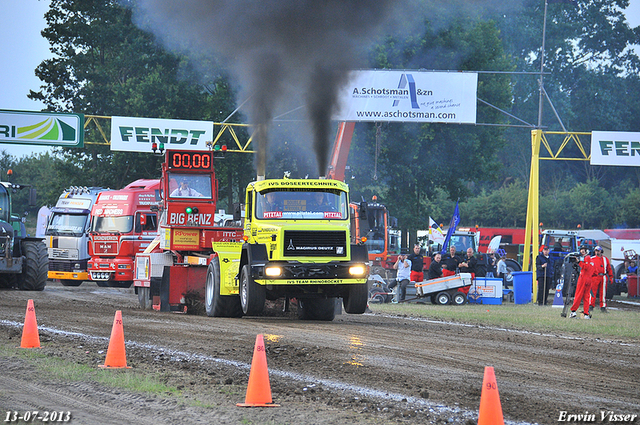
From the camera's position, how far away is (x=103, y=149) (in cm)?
4809

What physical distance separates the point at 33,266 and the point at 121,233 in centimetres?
331

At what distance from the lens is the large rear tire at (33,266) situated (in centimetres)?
2483

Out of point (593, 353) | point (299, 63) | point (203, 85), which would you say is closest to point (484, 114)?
point (203, 85)

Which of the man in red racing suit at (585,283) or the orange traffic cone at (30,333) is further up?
the man in red racing suit at (585,283)

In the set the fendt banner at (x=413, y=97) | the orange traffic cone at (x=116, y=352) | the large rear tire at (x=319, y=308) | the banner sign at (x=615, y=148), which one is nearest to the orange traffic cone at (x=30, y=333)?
the orange traffic cone at (x=116, y=352)

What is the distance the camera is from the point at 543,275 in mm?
26422

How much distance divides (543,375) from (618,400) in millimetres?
1623

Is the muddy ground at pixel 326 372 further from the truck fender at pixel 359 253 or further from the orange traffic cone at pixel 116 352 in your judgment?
the truck fender at pixel 359 253

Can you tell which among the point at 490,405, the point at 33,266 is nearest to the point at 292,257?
the point at 490,405

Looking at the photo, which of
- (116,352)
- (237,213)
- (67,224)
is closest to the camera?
(116,352)

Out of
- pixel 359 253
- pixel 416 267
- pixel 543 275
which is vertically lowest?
pixel 543 275

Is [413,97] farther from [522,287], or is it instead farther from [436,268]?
[522,287]

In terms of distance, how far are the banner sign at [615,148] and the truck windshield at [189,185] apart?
16183 mm

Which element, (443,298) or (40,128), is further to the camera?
(40,128)
